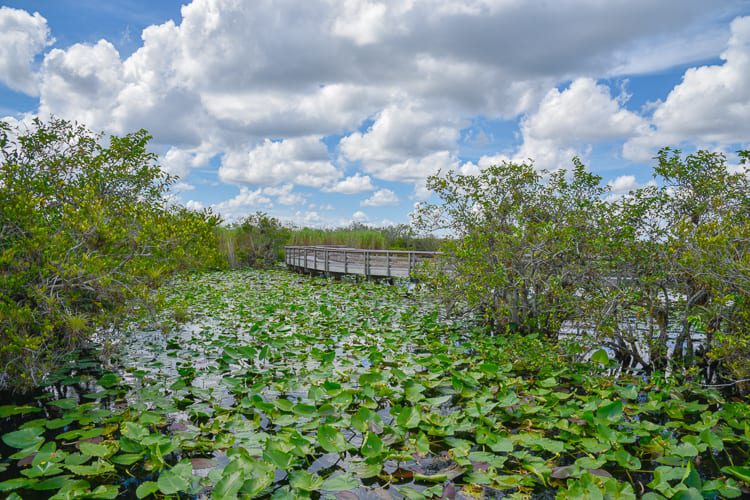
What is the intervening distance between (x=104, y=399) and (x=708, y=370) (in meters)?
6.05

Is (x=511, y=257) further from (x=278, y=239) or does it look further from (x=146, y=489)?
(x=278, y=239)

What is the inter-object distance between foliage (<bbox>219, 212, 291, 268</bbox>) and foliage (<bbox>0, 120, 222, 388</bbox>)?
1509 cm

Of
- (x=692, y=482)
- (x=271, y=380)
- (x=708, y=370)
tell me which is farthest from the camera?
(x=708, y=370)

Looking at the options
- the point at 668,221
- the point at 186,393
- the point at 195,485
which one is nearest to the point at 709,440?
the point at 668,221

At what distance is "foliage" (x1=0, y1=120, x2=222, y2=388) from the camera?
4.11 m

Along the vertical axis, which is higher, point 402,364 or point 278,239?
point 278,239

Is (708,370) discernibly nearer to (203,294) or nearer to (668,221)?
(668,221)

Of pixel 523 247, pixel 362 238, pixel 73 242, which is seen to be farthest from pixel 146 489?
pixel 362 238

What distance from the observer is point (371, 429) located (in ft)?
10.9

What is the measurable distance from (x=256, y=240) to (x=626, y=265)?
18.9 metres

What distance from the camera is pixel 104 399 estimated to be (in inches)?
167

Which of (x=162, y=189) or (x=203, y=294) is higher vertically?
(x=162, y=189)

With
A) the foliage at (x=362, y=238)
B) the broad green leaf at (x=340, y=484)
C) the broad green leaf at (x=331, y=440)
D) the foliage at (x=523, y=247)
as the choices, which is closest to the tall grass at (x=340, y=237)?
the foliage at (x=362, y=238)

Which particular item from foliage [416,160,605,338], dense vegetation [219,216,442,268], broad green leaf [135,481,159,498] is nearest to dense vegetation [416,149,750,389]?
foliage [416,160,605,338]
